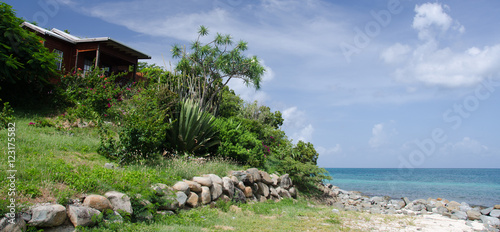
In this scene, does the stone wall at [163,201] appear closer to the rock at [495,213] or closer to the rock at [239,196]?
the rock at [239,196]

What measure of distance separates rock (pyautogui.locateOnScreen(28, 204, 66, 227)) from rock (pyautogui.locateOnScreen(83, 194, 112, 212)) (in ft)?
1.64

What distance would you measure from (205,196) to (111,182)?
2437mm

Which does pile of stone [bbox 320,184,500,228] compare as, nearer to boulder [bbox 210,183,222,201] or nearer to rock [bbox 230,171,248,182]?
rock [bbox 230,171,248,182]

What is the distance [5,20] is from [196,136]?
29.9 ft

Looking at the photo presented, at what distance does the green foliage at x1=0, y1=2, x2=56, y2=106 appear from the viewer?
498 inches

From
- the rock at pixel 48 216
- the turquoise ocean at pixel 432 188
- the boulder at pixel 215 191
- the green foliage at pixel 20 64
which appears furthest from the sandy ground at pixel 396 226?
A: the green foliage at pixel 20 64

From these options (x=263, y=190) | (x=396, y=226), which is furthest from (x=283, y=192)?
(x=396, y=226)

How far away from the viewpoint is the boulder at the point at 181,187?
731 cm

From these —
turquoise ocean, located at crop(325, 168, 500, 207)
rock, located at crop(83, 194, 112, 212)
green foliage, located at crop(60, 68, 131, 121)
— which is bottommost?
turquoise ocean, located at crop(325, 168, 500, 207)

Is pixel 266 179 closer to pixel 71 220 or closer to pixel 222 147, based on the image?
pixel 222 147

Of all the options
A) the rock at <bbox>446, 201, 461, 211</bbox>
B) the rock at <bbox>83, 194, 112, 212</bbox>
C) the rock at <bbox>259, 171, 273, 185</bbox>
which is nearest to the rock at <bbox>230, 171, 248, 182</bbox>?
the rock at <bbox>259, 171, 273, 185</bbox>

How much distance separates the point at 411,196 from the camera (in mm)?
22969

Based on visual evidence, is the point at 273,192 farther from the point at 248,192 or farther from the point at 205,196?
the point at 205,196

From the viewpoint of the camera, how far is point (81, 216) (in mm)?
4922
